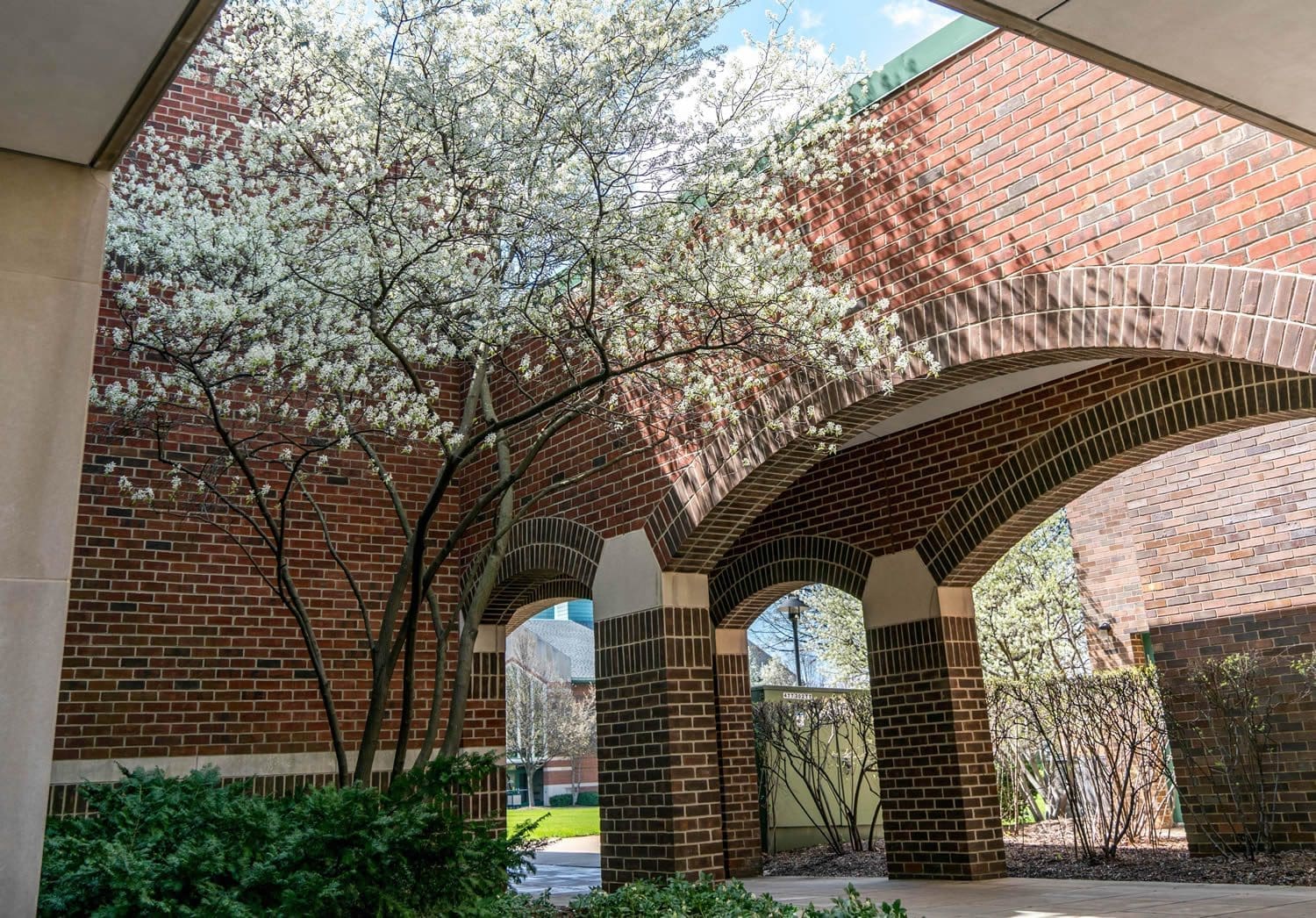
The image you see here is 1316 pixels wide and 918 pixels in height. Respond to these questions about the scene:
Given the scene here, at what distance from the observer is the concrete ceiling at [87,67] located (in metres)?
2.98

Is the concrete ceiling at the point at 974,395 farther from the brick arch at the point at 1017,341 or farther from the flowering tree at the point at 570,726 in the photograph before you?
the flowering tree at the point at 570,726

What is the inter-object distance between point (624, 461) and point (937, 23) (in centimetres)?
383

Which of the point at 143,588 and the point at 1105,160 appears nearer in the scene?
the point at 1105,160

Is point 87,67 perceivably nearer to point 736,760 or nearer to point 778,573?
point 778,573

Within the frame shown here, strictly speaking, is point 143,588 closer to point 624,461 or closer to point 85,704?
point 85,704

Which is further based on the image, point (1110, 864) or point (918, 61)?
point (1110, 864)

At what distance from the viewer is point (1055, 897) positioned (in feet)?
23.6

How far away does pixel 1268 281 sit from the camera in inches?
→ 208

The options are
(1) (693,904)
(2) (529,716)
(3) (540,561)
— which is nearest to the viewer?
(1) (693,904)

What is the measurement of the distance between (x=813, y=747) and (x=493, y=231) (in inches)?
298

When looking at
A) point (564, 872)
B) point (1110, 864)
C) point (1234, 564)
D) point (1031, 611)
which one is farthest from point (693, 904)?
point (1031, 611)

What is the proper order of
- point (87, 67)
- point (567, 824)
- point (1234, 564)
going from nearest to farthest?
point (87, 67) → point (1234, 564) → point (567, 824)

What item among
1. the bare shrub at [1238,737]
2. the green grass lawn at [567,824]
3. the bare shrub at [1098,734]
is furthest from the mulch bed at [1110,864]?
the green grass lawn at [567,824]

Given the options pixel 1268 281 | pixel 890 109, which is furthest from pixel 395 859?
pixel 890 109
